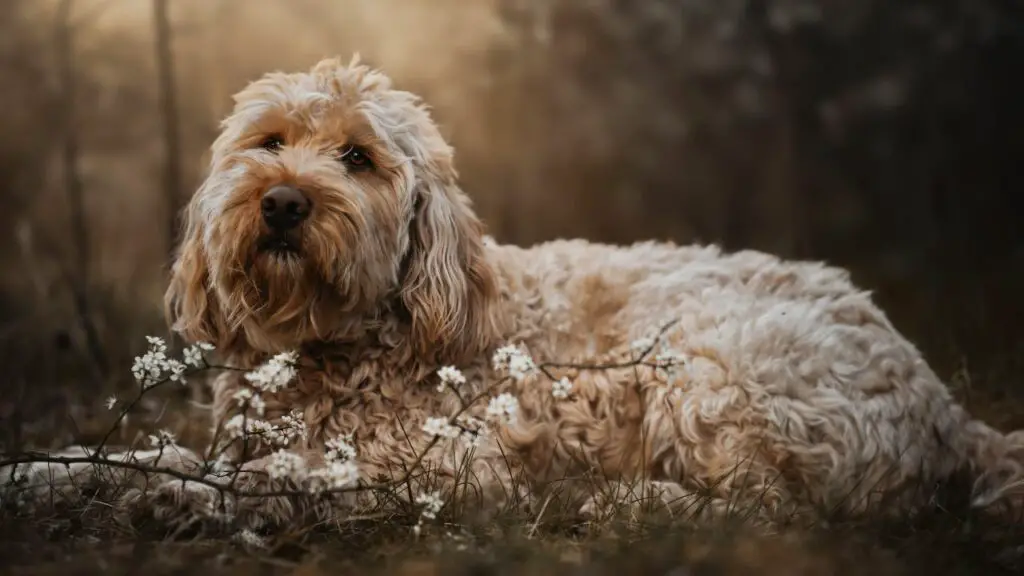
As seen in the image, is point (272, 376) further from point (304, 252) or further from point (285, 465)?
point (304, 252)

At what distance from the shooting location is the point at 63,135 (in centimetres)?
524

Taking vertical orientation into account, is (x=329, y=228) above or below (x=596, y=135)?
below

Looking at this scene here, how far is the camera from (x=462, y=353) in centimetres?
345

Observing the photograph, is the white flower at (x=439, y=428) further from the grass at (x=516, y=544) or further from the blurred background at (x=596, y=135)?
the blurred background at (x=596, y=135)

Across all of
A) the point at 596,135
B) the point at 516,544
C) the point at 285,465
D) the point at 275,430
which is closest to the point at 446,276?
the point at 275,430

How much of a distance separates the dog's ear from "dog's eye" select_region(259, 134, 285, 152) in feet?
1.06

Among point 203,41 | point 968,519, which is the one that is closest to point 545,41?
point 203,41

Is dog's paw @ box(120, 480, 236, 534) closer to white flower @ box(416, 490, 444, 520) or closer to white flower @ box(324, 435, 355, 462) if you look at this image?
white flower @ box(324, 435, 355, 462)

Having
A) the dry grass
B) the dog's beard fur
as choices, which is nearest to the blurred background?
the dry grass

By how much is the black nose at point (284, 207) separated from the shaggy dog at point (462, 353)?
0.06 ft

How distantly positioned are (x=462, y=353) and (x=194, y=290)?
96 centimetres

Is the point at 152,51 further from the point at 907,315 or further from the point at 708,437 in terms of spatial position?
the point at 907,315

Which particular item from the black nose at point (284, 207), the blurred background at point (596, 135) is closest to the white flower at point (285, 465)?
the black nose at point (284, 207)

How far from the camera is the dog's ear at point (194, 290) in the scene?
342 centimetres
